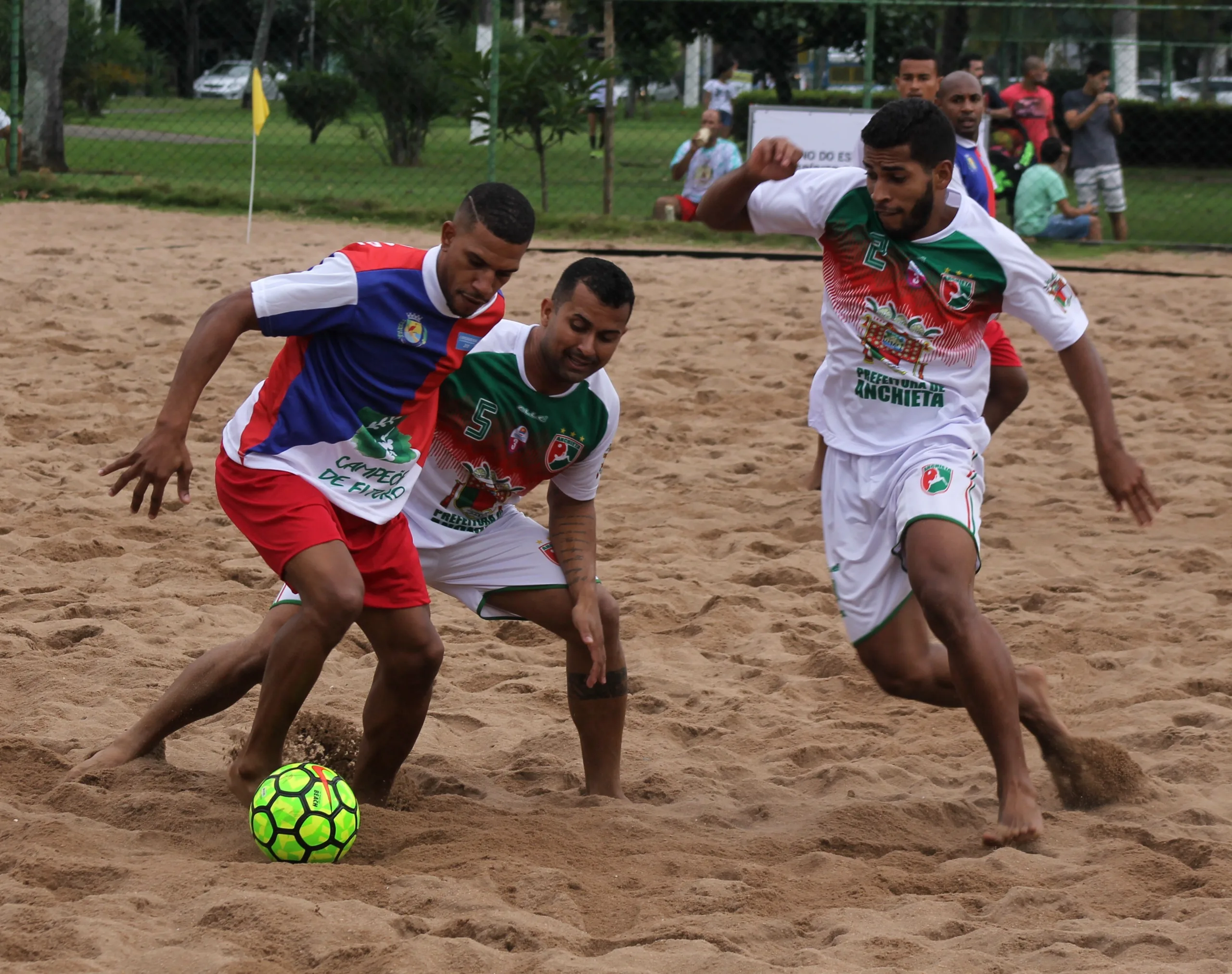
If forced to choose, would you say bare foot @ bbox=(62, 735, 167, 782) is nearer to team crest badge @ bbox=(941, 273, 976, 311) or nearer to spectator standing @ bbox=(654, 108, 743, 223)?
team crest badge @ bbox=(941, 273, 976, 311)

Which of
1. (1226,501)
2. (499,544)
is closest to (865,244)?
(499,544)

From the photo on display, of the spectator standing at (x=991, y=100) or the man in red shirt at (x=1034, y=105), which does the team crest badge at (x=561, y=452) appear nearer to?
the spectator standing at (x=991, y=100)

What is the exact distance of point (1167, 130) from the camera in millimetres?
22969

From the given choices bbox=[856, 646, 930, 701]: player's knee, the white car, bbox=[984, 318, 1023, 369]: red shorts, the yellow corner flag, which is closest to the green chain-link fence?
the white car

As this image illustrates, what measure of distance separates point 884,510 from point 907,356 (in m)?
0.45

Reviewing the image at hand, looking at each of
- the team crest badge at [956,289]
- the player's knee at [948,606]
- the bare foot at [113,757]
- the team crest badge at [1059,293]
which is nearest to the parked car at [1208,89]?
the team crest badge at [1059,293]

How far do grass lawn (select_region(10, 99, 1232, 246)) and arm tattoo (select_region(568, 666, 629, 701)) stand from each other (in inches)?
406

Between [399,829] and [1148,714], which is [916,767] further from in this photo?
[399,829]

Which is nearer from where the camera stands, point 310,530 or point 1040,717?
point 310,530

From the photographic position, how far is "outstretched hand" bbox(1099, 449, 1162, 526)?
4.12 m

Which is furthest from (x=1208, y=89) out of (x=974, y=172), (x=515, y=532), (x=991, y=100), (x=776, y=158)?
(x=515, y=532)

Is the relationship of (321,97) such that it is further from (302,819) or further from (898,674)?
(302,819)

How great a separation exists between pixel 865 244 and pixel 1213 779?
1835 millimetres

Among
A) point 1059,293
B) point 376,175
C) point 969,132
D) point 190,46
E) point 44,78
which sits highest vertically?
point 190,46
